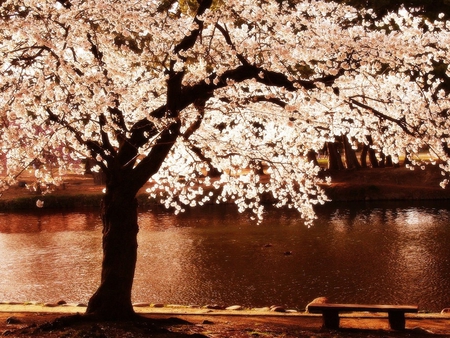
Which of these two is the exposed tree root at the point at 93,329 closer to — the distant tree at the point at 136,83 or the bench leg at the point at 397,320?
the distant tree at the point at 136,83

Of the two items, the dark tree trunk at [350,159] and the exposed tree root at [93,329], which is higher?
the dark tree trunk at [350,159]

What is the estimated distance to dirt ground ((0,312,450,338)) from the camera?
8.41m

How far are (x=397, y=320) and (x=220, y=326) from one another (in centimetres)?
321

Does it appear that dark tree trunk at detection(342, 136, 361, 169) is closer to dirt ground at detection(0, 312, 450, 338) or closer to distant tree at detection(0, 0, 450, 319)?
distant tree at detection(0, 0, 450, 319)

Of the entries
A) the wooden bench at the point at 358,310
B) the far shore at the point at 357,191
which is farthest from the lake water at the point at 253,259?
the wooden bench at the point at 358,310

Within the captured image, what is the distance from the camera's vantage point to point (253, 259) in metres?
20.4

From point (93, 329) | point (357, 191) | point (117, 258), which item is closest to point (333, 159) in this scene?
point (357, 191)

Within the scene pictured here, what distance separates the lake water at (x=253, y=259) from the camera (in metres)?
15.9

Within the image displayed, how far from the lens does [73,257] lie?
21.8m

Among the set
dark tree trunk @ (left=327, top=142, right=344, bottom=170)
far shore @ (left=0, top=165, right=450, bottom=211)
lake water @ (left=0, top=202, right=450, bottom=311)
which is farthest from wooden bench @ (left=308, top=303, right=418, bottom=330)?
dark tree trunk @ (left=327, top=142, right=344, bottom=170)

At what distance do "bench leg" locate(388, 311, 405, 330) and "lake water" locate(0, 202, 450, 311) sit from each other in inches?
196

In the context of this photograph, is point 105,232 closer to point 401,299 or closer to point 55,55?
point 55,55

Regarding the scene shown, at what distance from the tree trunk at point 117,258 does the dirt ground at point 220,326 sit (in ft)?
1.78

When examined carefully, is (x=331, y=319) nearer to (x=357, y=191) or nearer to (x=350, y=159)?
(x=357, y=191)
